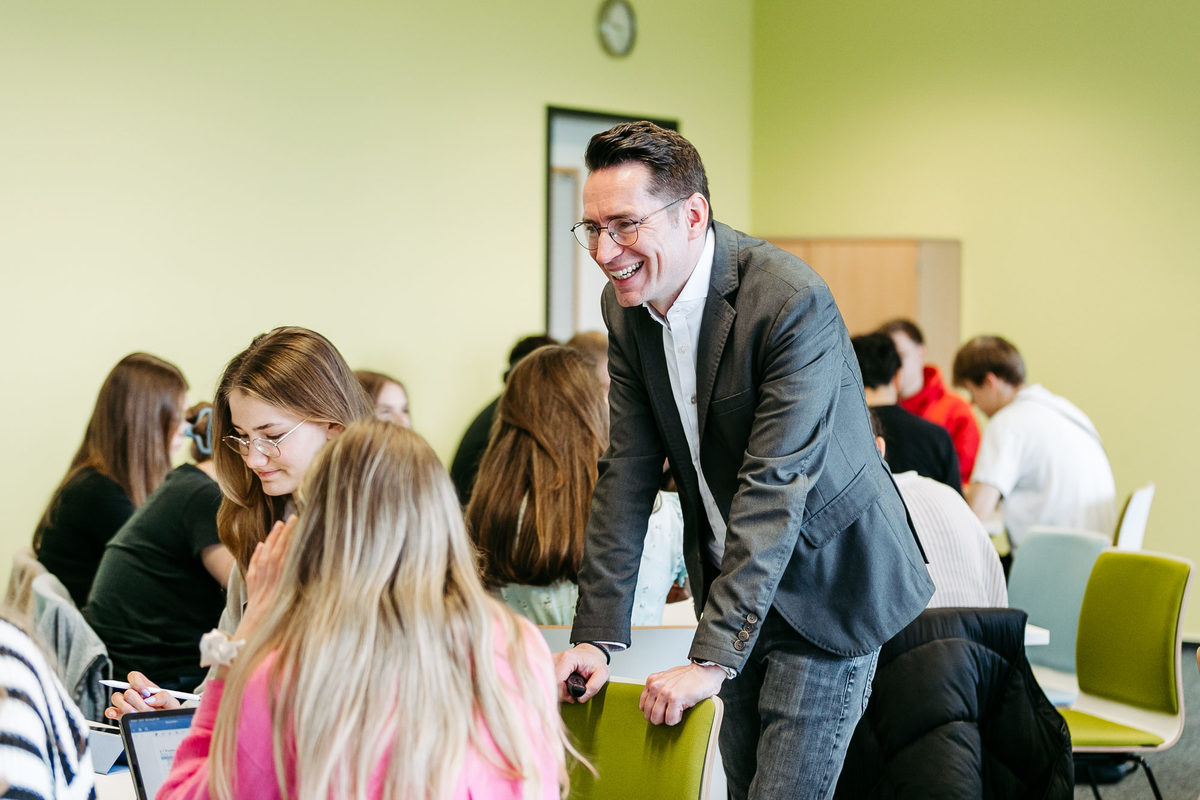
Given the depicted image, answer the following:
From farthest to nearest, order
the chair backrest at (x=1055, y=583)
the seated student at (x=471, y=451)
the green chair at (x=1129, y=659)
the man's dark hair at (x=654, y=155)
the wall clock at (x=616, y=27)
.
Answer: the wall clock at (x=616, y=27)
the seated student at (x=471, y=451)
the chair backrest at (x=1055, y=583)
the green chair at (x=1129, y=659)
the man's dark hair at (x=654, y=155)

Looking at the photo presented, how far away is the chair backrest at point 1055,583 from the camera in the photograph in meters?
3.63

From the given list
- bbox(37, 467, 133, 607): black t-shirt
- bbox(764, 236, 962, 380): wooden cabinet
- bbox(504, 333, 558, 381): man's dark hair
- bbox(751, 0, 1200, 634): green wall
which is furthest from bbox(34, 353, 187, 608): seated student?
bbox(751, 0, 1200, 634): green wall

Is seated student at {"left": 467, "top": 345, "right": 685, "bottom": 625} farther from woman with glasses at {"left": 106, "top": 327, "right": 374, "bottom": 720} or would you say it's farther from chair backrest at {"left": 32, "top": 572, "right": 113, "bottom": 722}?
chair backrest at {"left": 32, "top": 572, "right": 113, "bottom": 722}

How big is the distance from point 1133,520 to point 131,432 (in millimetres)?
3708

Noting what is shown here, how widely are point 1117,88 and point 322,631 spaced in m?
5.88

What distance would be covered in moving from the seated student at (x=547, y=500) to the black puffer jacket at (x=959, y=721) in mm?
585

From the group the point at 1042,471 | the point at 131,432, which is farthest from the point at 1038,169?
the point at 131,432

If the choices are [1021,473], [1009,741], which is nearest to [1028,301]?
[1021,473]

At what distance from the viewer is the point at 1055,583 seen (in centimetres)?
370

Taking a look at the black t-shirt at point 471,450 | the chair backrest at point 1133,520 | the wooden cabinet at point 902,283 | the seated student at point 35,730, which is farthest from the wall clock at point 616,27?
the seated student at point 35,730

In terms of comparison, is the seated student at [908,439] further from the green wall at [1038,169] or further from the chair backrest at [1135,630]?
the green wall at [1038,169]

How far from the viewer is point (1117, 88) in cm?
598

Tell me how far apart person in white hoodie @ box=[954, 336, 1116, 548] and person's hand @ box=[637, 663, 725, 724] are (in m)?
3.32

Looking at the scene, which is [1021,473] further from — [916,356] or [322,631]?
[322,631]
